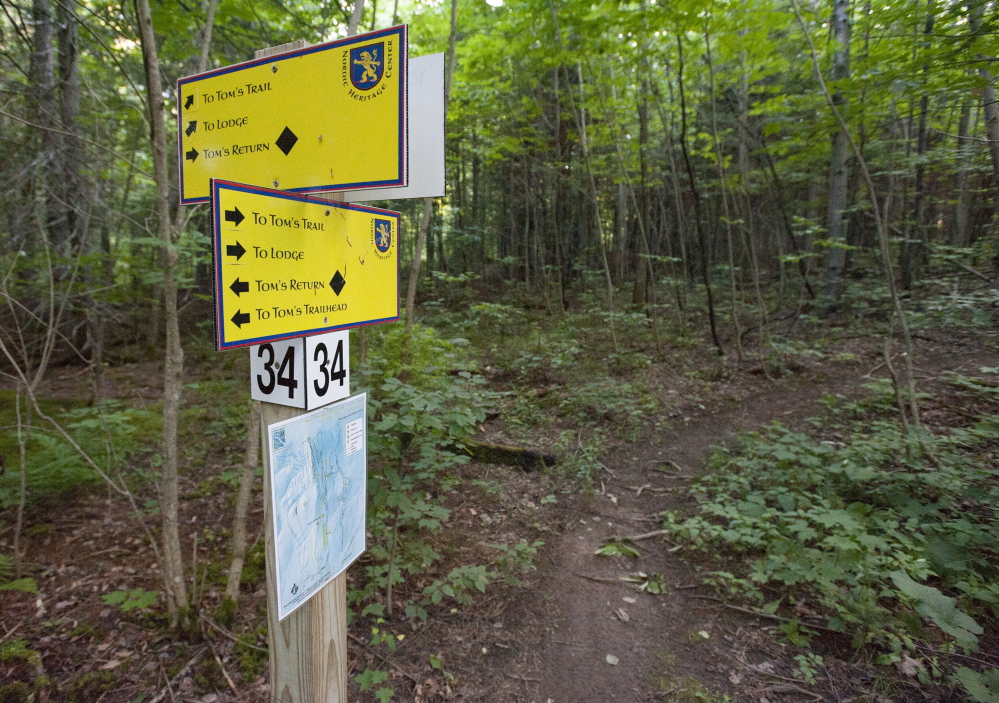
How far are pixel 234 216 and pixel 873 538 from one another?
3924 mm

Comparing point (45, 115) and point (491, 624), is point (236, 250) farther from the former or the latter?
point (45, 115)

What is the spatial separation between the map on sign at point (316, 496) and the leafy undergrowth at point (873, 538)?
287 centimetres

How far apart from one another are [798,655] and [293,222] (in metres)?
3.56

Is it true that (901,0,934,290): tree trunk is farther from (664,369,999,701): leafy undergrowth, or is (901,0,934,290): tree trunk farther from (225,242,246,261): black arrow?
(225,242,246,261): black arrow

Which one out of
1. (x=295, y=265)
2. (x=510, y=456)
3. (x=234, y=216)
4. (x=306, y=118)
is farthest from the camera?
(x=510, y=456)

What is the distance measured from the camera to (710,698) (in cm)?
276

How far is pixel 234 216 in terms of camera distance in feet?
4.16

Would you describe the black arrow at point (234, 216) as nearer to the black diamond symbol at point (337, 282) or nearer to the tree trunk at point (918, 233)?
the black diamond symbol at point (337, 282)

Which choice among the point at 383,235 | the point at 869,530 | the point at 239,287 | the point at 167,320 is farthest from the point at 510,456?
the point at 239,287

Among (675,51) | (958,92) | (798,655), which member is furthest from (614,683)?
(675,51)

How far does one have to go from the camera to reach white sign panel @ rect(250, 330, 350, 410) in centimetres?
151

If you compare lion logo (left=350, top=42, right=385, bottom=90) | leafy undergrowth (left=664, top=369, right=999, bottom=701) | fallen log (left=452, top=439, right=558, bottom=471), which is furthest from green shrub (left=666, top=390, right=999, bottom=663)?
lion logo (left=350, top=42, right=385, bottom=90)

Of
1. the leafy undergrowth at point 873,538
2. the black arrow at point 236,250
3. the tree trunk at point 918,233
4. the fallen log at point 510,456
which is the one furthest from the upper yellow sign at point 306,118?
the tree trunk at point 918,233

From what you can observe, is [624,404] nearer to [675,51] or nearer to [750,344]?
[750,344]
